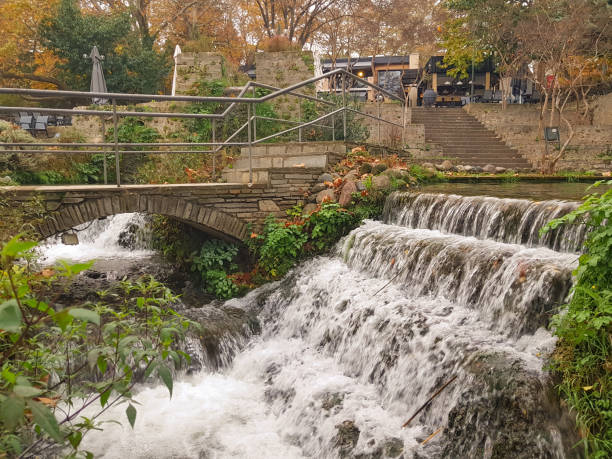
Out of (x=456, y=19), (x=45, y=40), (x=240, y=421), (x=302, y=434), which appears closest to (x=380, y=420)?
(x=302, y=434)

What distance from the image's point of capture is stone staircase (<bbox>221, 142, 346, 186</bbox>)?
795 cm

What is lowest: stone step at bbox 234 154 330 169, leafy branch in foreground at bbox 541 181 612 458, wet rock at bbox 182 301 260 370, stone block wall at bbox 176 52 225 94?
wet rock at bbox 182 301 260 370

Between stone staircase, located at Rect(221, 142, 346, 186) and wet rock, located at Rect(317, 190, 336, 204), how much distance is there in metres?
0.45

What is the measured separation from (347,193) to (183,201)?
8.35 ft

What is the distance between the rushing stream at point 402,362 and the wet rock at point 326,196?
48.9 inches

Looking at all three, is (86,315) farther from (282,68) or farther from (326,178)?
(282,68)

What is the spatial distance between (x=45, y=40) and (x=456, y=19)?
20991 mm

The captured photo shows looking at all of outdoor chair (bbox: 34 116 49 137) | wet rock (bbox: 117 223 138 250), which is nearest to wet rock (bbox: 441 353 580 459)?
wet rock (bbox: 117 223 138 250)

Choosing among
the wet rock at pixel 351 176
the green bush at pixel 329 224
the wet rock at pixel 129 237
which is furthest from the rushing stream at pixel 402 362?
the wet rock at pixel 129 237

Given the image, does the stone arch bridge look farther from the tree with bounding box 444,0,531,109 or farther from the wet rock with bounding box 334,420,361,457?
the tree with bounding box 444,0,531,109

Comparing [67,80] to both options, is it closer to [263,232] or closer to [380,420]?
[263,232]

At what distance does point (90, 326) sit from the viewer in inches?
240

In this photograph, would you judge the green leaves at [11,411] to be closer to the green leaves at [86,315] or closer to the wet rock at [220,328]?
the green leaves at [86,315]

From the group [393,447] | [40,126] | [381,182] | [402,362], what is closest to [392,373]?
[402,362]
